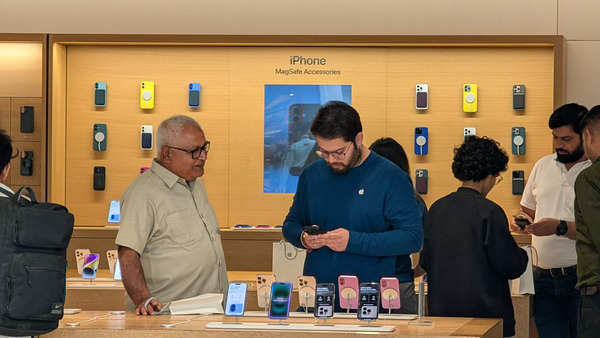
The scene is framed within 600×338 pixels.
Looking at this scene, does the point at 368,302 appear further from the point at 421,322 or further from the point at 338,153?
the point at 338,153

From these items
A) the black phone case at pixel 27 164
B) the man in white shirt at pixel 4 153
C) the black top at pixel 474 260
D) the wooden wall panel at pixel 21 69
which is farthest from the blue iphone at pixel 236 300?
the wooden wall panel at pixel 21 69

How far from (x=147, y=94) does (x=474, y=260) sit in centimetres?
396

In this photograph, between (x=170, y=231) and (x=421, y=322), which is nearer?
(x=421, y=322)

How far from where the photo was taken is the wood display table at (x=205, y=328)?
3354 millimetres

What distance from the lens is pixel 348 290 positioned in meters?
3.68

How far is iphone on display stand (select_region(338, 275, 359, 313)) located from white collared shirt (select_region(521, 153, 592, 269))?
196 centimetres

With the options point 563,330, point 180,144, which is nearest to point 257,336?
point 180,144

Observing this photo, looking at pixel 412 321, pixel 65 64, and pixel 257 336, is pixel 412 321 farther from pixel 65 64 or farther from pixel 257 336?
pixel 65 64

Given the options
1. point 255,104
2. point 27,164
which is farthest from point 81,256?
point 255,104

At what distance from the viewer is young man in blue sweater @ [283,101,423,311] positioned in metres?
3.82

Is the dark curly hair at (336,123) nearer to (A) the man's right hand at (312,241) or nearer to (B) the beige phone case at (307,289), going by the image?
(A) the man's right hand at (312,241)

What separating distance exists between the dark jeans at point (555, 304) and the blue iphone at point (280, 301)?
7.11 feet

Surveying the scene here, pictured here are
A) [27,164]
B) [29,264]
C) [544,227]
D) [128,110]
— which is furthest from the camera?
[128,110]

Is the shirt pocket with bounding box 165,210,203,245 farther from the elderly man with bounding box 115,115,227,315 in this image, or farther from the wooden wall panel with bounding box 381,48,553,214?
the wooden wall panel with bounding box 381,48,553,214
